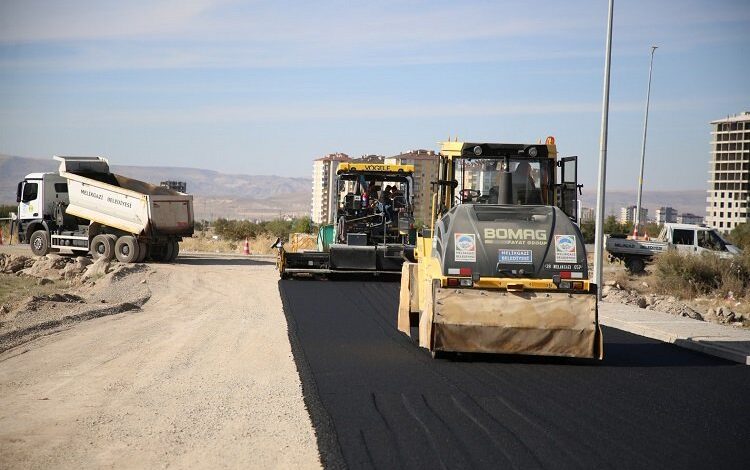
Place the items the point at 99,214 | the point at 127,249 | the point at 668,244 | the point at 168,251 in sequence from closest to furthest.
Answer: the point at 127,249 → the point at 99,214 → the point at 168,251 → the point at 668,244

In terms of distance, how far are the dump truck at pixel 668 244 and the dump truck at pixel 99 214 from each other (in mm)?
15193

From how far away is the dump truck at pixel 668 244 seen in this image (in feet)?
103

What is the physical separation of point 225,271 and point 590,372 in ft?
61.3

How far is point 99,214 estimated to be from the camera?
2956 centimetres

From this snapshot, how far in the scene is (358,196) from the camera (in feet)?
79.5

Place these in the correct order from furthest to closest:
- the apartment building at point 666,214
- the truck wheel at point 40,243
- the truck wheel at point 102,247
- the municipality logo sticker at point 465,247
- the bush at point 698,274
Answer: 1. the apartment building at point 666,214
2. the truck wheel at point 40,243
3. the truck wheel at point 102,247
4. the bush at point 698,274
5. the municipality logo sticker at point 465,247

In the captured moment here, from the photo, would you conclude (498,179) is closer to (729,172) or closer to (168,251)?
(168,251)

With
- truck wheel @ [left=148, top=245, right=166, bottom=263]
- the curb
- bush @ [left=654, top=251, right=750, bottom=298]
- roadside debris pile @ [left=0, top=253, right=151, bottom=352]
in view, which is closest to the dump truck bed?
truck wheel @ [left=148, top=245, right=166, bottom=263]

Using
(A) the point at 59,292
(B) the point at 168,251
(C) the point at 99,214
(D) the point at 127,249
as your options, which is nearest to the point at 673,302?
(A) the point at 59,292

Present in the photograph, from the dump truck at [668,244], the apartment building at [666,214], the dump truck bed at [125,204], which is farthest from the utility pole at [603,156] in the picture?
the apartment building at [666,214]

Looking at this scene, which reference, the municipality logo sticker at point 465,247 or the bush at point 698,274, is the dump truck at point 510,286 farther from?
the bush at point 698,274

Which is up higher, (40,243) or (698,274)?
(40,243)

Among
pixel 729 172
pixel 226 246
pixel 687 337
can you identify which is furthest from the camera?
pixel 729 172

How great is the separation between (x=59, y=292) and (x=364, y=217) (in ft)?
25.8
